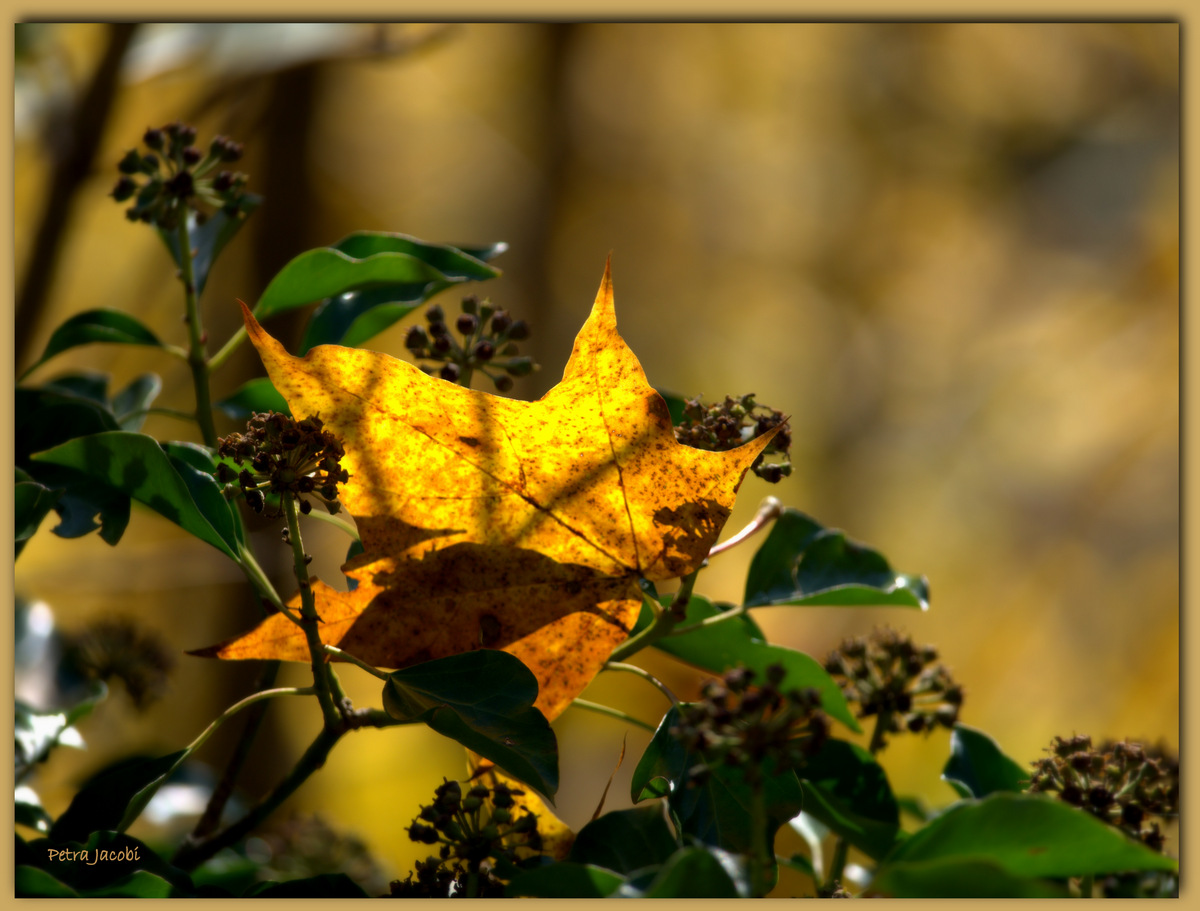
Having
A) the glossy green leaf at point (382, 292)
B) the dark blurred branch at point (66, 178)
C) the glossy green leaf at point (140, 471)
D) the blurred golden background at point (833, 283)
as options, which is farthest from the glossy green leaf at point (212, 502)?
the blurred golden background at point (833, 283)

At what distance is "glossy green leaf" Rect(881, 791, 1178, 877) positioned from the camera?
17.9 inches

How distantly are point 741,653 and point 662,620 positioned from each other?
0.13 m

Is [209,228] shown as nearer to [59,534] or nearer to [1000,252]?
[59,534]

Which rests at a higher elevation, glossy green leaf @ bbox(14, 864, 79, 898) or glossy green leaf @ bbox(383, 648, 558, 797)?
glossy green leaf @ bbox(383, 648, 558, 797)

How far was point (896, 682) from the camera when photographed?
836mm

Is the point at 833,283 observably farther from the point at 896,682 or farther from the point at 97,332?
the point at 97,332

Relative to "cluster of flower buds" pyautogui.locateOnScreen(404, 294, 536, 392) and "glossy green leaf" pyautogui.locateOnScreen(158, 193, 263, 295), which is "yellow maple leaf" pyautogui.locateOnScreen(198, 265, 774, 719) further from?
"glossy green leaf" pyautogui.locateOnScreen(158, 193, 263, 295)

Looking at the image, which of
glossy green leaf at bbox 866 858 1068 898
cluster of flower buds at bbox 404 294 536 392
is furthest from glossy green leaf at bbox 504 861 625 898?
cluster of flower buds at bbox 404 294 536 392

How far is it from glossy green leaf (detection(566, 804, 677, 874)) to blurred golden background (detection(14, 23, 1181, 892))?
2548 millimetres

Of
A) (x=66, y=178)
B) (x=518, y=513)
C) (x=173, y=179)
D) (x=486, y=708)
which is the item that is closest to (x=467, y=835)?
(x=486, y=708)

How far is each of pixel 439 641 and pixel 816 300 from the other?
166 inches

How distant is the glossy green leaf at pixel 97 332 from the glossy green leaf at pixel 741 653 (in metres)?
0.57

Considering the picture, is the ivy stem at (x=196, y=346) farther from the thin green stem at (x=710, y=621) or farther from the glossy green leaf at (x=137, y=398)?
the thin green stem at (x=710, y=621)

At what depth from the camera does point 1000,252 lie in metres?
4.38
